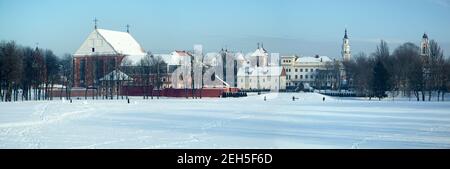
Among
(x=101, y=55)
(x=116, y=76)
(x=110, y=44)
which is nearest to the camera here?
(x=116, y=76)

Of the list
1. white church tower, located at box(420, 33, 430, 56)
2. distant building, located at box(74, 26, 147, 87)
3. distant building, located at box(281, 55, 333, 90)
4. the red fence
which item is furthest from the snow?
white church tower, located at box(420, 33, 430, 56)

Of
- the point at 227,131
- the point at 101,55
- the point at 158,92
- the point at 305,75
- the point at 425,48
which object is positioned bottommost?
the point at 227,131

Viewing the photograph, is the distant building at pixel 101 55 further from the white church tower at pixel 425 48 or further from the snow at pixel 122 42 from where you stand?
the white church tower at pixel 425 48

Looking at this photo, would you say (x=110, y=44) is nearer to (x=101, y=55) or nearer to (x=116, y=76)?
(x=101, y=55)

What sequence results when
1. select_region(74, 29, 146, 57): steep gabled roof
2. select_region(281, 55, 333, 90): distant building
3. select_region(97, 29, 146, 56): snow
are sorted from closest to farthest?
select_region(281, 55, 333, 90): distant building < select_region(74, 29, 146, 57): steep gabled roof < select_region(97, 29, 146, 56): snow

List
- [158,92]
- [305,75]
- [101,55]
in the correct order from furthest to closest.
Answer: [305,75], [101,55], [158,92]

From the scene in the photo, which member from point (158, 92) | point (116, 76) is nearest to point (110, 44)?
point (116, 76)

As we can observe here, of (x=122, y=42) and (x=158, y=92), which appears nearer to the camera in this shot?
(x=158, y=92)

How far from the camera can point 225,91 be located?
43.8 m

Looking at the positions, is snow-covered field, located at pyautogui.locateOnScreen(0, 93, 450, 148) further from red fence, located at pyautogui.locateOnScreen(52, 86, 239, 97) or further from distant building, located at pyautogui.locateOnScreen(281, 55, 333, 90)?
distant building, located at pyautogui.locateOnScreen(281, 55, 333, 90)
